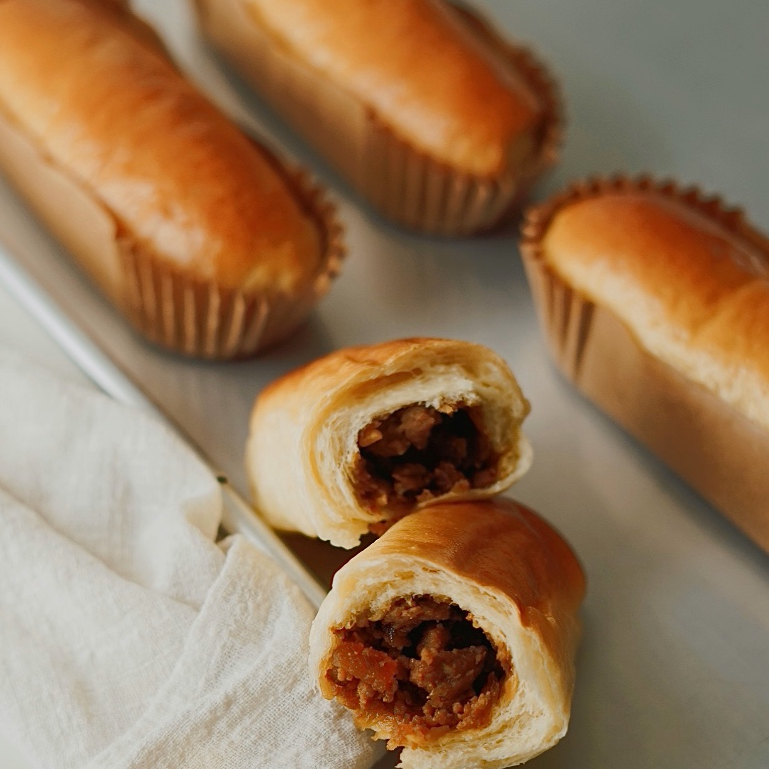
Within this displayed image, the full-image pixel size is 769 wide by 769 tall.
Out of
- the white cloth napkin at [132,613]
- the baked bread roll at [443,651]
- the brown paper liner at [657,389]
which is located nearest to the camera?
the baked bread roll at [443,651]

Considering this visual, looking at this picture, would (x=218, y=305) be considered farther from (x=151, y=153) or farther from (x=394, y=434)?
(x=394, y=434)

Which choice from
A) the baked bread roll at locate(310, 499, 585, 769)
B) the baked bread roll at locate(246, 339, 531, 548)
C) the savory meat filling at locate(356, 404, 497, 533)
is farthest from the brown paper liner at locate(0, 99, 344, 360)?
the baked bread roll at locate(310, 499, 585, 769)

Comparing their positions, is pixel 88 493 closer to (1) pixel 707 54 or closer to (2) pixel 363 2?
(2) pixel 363 2

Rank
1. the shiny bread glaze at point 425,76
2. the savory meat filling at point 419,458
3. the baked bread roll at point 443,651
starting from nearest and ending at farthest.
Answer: the baked bread roll at point 443,651, the savory meat filling at point 419,458, the shiny bread glaze at point 425,76

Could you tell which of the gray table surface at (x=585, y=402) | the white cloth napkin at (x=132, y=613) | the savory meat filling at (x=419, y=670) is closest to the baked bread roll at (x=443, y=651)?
the savory meat filling at (x=419, y=670)

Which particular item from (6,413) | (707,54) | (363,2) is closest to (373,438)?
(6,413)

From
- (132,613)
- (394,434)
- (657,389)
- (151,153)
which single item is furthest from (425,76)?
(132,613)

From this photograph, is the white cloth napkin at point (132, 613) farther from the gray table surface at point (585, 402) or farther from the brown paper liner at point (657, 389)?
the brown paper liner at point (657, 389)
